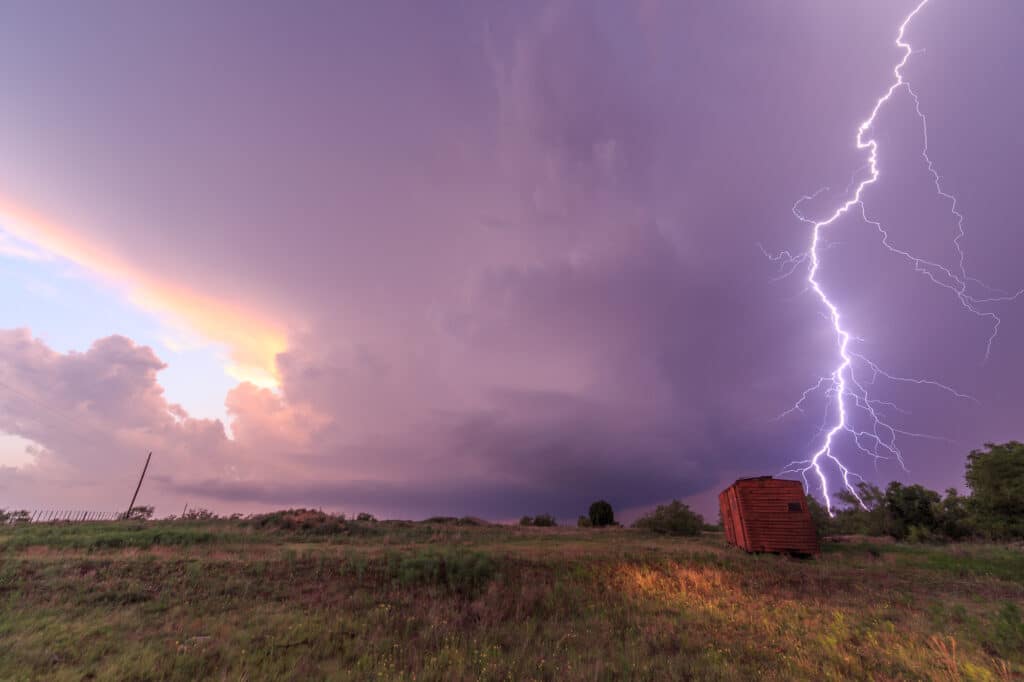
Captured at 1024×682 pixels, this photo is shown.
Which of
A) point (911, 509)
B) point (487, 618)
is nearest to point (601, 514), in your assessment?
point (911, 509)

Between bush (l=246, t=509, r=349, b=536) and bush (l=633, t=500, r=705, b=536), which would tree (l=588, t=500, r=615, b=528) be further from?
bush (l=246, t=509, r=349, b=536)

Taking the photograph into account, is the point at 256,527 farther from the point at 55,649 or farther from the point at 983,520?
the point at 983,520

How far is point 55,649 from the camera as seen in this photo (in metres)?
8.94

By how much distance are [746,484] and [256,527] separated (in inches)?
1683

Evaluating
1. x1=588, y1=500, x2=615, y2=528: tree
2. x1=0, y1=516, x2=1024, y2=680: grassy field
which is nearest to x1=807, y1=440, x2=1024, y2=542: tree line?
x1=0, y1=516, x2=1024, y2=680: grassy field

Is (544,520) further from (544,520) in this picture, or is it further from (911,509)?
(911,509)

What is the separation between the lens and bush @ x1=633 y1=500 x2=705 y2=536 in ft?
163

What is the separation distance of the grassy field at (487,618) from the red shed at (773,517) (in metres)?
6.92

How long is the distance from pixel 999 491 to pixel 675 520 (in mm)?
27296

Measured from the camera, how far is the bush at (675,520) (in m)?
49.6

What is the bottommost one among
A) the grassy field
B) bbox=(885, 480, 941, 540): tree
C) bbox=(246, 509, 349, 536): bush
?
the grassy field

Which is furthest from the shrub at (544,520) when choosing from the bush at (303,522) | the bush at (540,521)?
the bush at (303,522)

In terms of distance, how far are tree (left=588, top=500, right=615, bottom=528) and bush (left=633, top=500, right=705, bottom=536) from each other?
19088 mm

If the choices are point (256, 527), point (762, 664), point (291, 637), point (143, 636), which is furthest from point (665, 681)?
point (256, 527)
